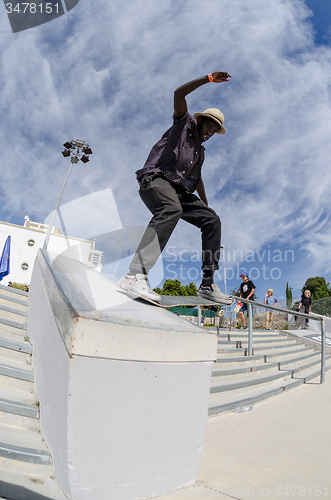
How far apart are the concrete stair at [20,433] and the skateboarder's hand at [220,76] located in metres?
2.80

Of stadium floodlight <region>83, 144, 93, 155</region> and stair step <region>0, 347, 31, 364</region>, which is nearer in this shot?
stair step <region>0, 347, 31, 364</region>

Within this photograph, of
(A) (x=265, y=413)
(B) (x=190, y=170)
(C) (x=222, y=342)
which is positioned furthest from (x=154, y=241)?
(C) (x=222, y=342)

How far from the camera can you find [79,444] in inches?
45.2

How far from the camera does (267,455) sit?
1.91 m

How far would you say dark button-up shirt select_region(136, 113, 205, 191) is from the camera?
101 inches

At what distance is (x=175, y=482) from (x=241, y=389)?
2.40 metres

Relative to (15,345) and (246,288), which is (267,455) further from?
(246,288)

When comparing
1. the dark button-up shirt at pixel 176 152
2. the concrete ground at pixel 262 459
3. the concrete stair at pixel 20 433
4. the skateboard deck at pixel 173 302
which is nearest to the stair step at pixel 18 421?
the concrete stair at pixel 20 433

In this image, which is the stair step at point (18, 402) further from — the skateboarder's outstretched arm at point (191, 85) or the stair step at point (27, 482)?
the skateboarder's outstretched arm at point (191, 85)

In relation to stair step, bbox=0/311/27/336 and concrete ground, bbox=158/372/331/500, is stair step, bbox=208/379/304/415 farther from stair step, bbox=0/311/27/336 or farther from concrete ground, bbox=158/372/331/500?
stair step, bbox=0/311/27/336

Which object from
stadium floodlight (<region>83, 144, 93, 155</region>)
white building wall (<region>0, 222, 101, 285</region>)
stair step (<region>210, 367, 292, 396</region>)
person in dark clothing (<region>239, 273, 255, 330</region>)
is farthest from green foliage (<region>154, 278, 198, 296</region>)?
stair step (<region>210, 367, 292, 396</region>)

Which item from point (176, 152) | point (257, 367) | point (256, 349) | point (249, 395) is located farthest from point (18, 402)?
point (256, 349)

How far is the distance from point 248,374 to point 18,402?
323 centimetres

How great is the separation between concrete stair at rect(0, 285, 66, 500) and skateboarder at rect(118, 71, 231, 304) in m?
1.09
